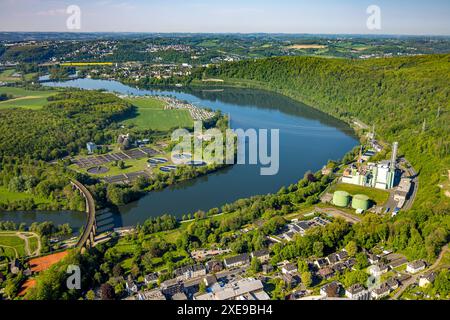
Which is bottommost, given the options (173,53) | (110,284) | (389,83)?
(110,284)

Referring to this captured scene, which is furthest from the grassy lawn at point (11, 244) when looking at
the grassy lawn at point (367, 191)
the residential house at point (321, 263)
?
the grassy lawn at point (367, 191)

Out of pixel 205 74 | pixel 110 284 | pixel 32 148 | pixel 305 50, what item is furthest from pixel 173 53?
pixel 110 284

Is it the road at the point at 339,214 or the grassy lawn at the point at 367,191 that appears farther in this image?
the grassy lawn at the point at 367,191

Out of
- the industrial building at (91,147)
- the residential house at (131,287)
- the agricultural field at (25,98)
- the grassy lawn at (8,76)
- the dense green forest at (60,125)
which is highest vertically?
the grassy lawn at (8,76)

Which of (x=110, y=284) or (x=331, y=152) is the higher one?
(x=331, y=152)

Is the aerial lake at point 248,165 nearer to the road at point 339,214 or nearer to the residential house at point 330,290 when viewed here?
the road at point 339,214

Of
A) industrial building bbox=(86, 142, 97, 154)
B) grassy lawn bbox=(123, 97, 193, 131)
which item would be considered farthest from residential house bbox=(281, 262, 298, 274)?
grassy lawn bbox=(123, 97, 193, 131)

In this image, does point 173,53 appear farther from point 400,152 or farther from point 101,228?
point 101,228
